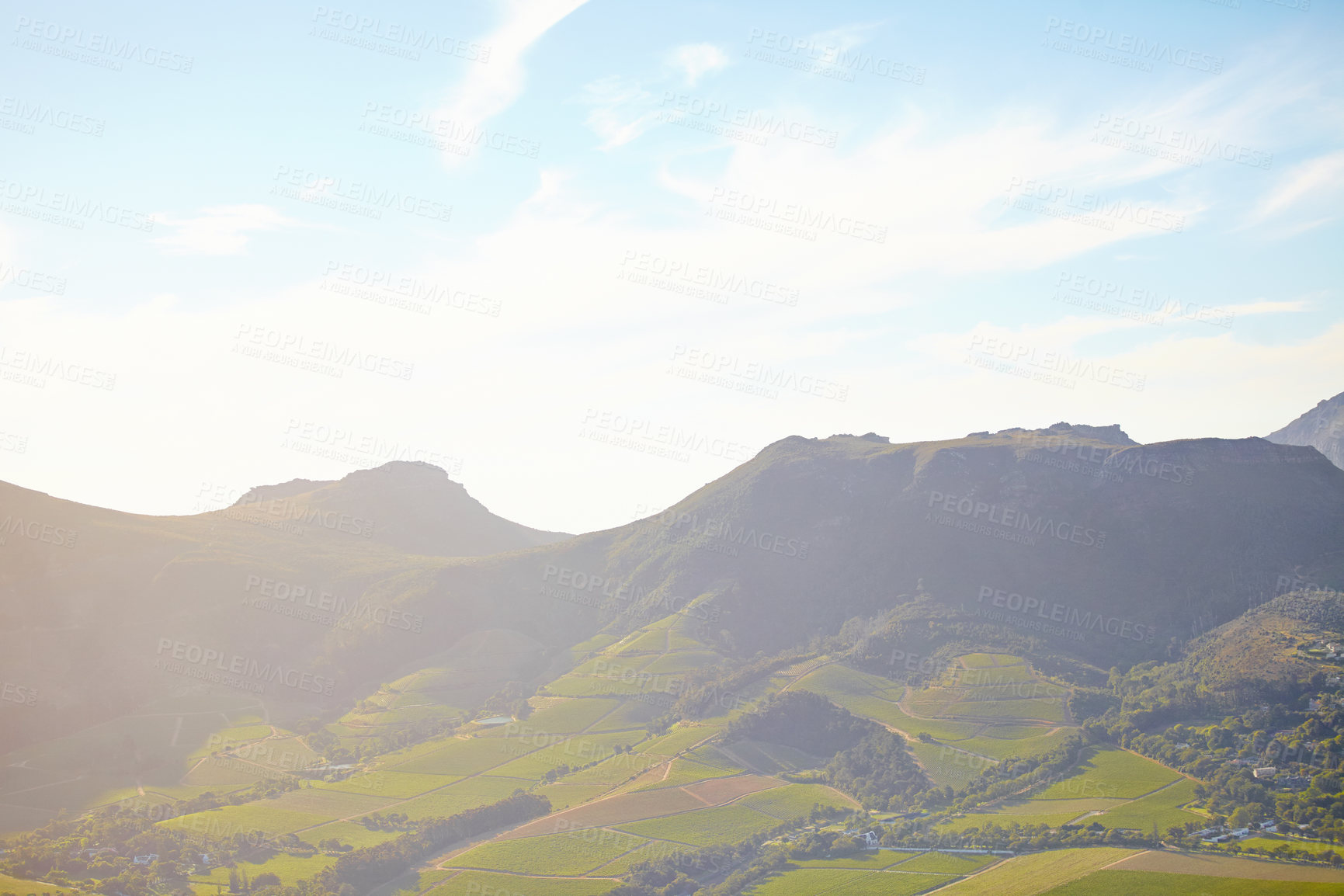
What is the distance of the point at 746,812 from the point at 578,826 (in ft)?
62.1

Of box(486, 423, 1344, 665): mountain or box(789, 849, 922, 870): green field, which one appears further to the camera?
box(486, 423, 1344, 665): mountain

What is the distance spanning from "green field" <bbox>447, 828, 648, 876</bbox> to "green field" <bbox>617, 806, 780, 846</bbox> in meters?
2.43

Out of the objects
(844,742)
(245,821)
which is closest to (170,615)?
(245,821)

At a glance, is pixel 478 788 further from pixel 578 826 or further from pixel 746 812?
pixel 746 812

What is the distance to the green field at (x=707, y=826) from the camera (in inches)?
3531

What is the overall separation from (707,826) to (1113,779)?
4490 centimetres

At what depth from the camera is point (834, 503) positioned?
19238 centimetres

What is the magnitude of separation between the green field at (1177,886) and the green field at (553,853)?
4079cm

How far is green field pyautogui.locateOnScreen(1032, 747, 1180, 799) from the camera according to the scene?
92.0 m

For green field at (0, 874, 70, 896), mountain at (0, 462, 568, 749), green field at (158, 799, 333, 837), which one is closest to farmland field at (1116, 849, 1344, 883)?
green field at (158, 799, 333, 837)

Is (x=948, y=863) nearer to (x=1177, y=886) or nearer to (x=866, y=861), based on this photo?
(x=866, y=861)

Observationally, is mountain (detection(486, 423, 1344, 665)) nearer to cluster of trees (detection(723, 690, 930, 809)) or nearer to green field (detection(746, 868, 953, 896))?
cluster of trees (detection(723, 690, 930, 809))

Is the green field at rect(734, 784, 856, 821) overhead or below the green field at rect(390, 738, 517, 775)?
below

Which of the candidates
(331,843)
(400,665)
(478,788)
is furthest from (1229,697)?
(400,665)
